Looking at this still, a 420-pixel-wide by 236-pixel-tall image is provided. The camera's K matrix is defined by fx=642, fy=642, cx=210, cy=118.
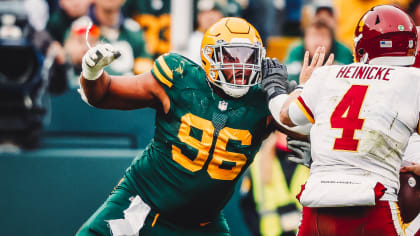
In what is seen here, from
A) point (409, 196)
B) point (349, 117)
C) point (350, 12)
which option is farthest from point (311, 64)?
point (350, 12)

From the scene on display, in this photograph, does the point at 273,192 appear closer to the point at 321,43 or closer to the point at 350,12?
the point at 321,43

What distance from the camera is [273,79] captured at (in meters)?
3.35

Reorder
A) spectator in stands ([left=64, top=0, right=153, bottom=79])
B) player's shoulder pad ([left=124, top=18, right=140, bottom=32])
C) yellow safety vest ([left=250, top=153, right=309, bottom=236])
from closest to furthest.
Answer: yellow safety vest ([left=250, top=153, right=309, bottom=236]) < spectator in stands ([left=64, top=0, right=153, bottom=79]) < player's shoulder pad ([left=124, top=18, right=140, bottom=32])

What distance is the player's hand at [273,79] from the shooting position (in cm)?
328

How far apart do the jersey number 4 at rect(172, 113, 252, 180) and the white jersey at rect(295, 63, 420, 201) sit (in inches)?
25.5

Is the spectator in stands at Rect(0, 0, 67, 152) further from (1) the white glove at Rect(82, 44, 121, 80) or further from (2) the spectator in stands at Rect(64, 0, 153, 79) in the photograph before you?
(1) the white glove at Rect(82, 44, 121, 80)

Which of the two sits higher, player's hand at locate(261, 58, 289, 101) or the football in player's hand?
player's hand at locate(261, 58, 289, 101)

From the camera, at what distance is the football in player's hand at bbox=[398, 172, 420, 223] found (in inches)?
131

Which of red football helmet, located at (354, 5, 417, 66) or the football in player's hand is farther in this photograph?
the football in player's hand

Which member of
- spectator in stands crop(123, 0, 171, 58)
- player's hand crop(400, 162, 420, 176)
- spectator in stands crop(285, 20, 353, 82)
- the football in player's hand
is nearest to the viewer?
player's hand crop(400, 162, 420, 176)

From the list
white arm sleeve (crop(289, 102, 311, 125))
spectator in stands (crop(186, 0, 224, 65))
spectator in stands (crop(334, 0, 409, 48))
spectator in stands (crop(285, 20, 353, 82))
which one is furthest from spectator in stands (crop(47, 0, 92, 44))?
white arm sleeve (crop(289, 102, 311, 125))

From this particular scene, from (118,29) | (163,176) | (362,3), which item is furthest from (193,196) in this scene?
(362,3)

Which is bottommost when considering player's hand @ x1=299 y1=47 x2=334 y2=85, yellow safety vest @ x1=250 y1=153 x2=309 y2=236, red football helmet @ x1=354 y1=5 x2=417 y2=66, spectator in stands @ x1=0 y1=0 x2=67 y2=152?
yellow safety vest @ x1=250 y1=153 x2=309 y2=236

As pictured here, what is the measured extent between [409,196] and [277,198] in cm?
211
